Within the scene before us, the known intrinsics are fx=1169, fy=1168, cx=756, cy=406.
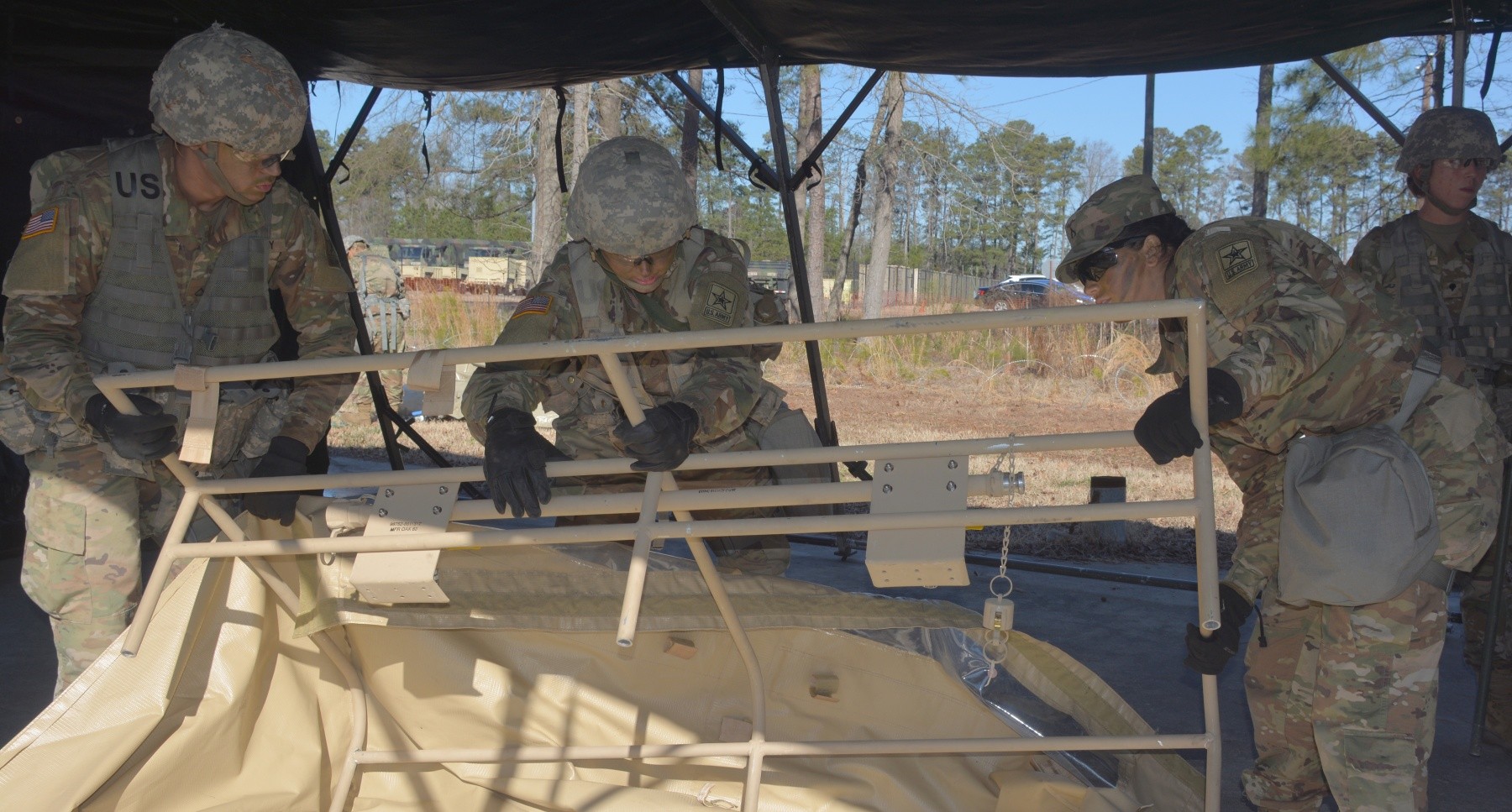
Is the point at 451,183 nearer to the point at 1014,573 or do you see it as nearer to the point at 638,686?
the point at 1014,573

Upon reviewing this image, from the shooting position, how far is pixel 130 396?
241 cm

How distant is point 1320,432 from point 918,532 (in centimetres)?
111

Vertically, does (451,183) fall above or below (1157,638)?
above

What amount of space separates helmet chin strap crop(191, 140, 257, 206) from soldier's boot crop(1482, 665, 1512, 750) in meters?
3.90

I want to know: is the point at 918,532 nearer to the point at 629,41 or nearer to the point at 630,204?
the point at 630,204

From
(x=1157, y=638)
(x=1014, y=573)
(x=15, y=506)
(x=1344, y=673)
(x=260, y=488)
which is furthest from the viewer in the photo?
(x=1014, y=573)

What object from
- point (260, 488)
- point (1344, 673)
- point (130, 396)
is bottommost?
point (1344, 673)

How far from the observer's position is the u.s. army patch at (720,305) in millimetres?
3217

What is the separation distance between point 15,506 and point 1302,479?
526cm

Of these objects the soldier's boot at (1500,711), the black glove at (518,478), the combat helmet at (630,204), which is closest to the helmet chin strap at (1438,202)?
the soldier's boot at (1500,711)

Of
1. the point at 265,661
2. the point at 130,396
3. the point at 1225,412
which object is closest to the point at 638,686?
the point at 265,661

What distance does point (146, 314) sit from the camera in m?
2.90

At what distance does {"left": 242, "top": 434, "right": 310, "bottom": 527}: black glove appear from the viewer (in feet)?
8.95

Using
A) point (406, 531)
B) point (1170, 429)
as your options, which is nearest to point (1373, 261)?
point (1170, 429)
